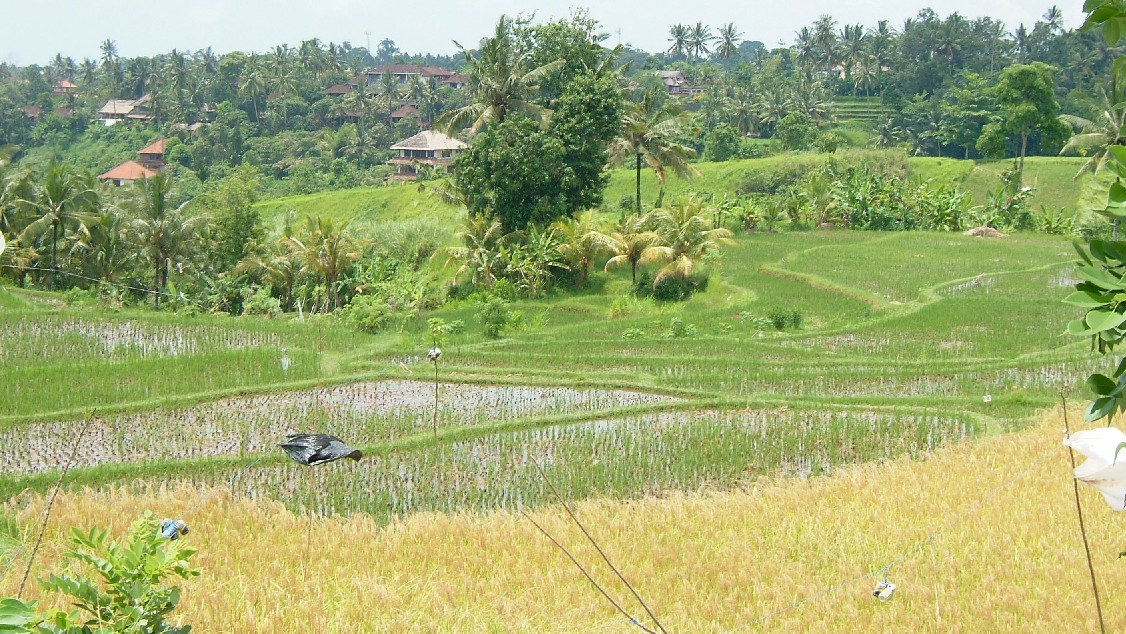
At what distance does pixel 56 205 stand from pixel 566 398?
1316 centimetres

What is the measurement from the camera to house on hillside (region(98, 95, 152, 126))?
52.3 meters

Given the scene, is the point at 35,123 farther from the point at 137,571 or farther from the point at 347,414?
the point at 137,571

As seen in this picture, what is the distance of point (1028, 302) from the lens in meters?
16.7

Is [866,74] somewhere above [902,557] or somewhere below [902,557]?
above

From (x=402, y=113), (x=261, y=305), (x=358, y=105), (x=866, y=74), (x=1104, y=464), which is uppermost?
(x=866, y=74)

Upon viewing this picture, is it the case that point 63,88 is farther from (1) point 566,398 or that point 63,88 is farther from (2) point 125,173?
(1) point 566,398

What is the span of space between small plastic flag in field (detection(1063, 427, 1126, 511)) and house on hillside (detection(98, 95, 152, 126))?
52.9m

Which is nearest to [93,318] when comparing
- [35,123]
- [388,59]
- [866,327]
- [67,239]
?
[67,239]

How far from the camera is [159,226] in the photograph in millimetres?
20875

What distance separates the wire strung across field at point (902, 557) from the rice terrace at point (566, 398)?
0.03m

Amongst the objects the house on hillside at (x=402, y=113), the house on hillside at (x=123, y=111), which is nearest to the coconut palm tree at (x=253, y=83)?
the house on hillside at (x=123, y=111)

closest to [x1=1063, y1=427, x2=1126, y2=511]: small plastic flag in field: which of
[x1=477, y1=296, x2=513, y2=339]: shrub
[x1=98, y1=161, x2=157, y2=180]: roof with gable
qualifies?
[x1=477, y1=296, x2=513, y2=339]: shrub

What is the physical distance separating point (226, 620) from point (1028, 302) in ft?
46.7

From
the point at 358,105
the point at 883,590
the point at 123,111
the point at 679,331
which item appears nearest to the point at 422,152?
the point at 358,105
